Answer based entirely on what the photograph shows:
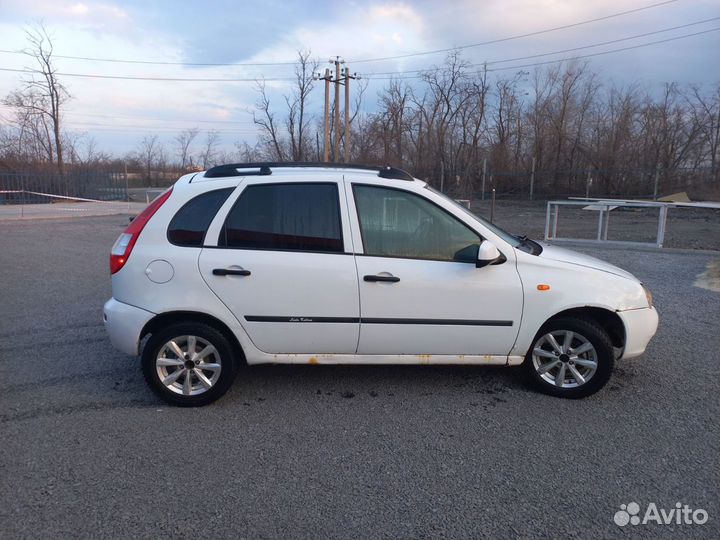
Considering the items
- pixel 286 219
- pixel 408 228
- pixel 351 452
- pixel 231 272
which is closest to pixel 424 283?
pixel 408 228

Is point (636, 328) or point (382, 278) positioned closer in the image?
point (382, 278)

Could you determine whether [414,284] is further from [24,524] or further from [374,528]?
[24,524]

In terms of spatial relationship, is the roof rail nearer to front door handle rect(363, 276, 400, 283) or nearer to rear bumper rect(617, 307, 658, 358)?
front door handle rect(363, 276, 400, 283)

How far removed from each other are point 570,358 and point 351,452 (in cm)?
191

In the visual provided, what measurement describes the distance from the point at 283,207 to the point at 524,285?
1925 mm

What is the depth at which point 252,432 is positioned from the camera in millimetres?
3539

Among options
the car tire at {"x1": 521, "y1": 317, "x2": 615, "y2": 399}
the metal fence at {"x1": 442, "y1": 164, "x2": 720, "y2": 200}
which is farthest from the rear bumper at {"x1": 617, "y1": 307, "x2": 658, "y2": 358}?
the metal fence at {"x1": 442, "y1": 164, "x2": 720, "y2": 200}

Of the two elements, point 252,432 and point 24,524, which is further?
point 252,432

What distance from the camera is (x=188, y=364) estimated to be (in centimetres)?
384

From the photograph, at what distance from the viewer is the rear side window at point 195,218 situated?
3844mm

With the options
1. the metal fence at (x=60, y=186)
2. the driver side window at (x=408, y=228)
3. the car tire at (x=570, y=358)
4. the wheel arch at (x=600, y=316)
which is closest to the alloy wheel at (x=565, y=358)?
the car tire at (x=570, y=358)

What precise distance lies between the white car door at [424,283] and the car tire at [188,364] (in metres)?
1.05

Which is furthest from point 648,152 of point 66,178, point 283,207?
point 283,207

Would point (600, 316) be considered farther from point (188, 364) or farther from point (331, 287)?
point (188, 364)
